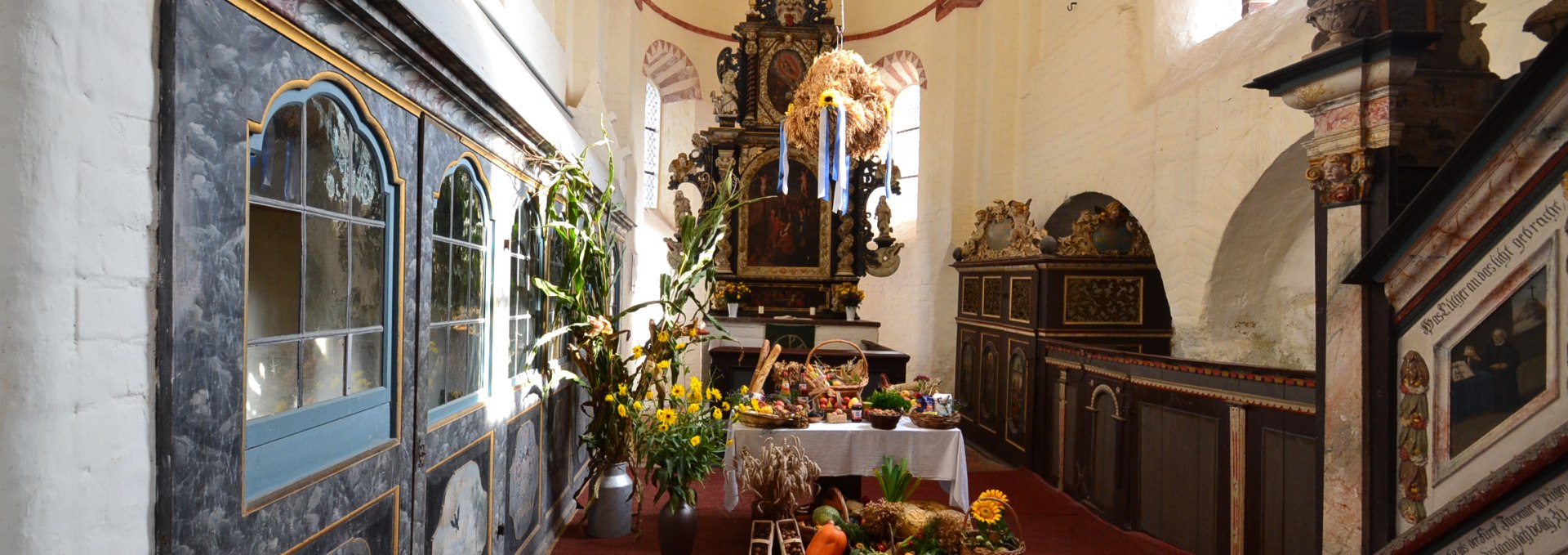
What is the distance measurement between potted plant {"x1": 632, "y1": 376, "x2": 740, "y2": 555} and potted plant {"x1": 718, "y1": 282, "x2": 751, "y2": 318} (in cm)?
527

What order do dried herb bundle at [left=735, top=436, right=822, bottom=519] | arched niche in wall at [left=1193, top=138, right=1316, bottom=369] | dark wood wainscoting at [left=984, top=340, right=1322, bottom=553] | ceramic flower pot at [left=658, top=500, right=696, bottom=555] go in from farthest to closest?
1. arched niche in wall at [left=1193, top=138, right=1316, bottom=369]
2. ceramic flower pot at [left=658, top=500, right=696, bottom=555]
3. dried herb bundle at [left=735, top=436, right=822, bottom=519]
4. dark wood wainscoting at [left=984, top=340, right=1322, bottom=553]

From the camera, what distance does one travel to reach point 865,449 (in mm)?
4836

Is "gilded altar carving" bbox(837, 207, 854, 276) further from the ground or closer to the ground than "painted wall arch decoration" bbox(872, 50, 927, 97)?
closer to the ground

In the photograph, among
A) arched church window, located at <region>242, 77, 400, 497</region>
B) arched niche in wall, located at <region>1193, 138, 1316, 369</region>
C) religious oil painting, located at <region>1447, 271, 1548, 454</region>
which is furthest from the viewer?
arched niche in wall, located at <region>1193, 138, 1316, 369</region>

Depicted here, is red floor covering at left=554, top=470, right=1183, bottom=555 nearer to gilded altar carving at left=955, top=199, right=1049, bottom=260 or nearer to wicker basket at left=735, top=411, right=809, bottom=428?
wicker basket at left=735, top=411, right=809, bottom=428

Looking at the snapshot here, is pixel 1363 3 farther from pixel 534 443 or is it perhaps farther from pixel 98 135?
pixel 534 443

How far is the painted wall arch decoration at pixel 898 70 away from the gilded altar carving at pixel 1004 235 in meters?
3.92

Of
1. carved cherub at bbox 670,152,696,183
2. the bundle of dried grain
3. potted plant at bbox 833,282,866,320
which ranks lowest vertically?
potted plant at bbox 833,282,866,320

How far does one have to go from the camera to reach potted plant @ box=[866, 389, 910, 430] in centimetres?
478

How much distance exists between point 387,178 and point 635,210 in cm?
802

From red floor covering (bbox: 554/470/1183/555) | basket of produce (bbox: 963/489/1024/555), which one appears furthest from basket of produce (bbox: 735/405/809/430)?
basket of produce (bbox: 963/489/1024/555)

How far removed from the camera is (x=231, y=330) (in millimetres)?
1629

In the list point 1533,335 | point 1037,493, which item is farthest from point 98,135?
point 1037,493

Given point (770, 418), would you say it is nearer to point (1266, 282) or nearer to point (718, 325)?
point (718, 325)
